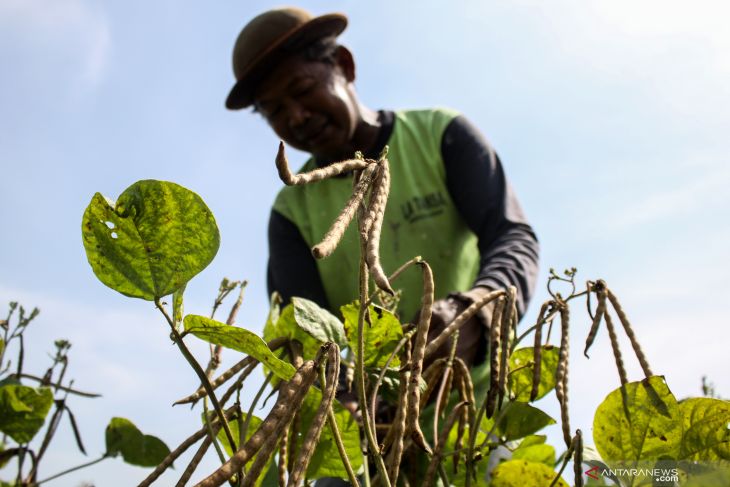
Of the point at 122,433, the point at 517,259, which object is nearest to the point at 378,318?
the point at 122,433

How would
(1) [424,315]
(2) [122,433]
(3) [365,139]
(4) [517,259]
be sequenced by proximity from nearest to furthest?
(1) [424,315] → (2) [122,433] → (4) [517,259] → (3) [365,139]

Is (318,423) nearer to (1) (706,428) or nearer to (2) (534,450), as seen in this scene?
(1) (706,428)

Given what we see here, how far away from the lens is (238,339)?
1.69 feet

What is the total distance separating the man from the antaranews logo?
1464mm

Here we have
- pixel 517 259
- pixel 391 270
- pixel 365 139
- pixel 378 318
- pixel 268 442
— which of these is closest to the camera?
pixel 268 442

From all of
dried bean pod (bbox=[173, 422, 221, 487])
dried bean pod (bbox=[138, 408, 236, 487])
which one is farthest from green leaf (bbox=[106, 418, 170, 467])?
dried bean pod (bbox=[173, 422, 221, 487])

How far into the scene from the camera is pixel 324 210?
2.54 m

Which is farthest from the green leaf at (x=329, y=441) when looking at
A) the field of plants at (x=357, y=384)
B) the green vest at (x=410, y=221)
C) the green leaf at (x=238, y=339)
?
the green vest at (x=410, y=221)

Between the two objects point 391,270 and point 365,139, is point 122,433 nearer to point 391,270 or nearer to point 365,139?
point 391,270

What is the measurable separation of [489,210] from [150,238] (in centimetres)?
170

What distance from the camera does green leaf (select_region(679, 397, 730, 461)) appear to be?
0.60m

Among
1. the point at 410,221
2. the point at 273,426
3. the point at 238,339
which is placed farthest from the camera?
the point at 410,221

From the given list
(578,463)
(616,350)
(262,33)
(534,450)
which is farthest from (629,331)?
(262,33)

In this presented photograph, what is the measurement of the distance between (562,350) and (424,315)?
128 mm
